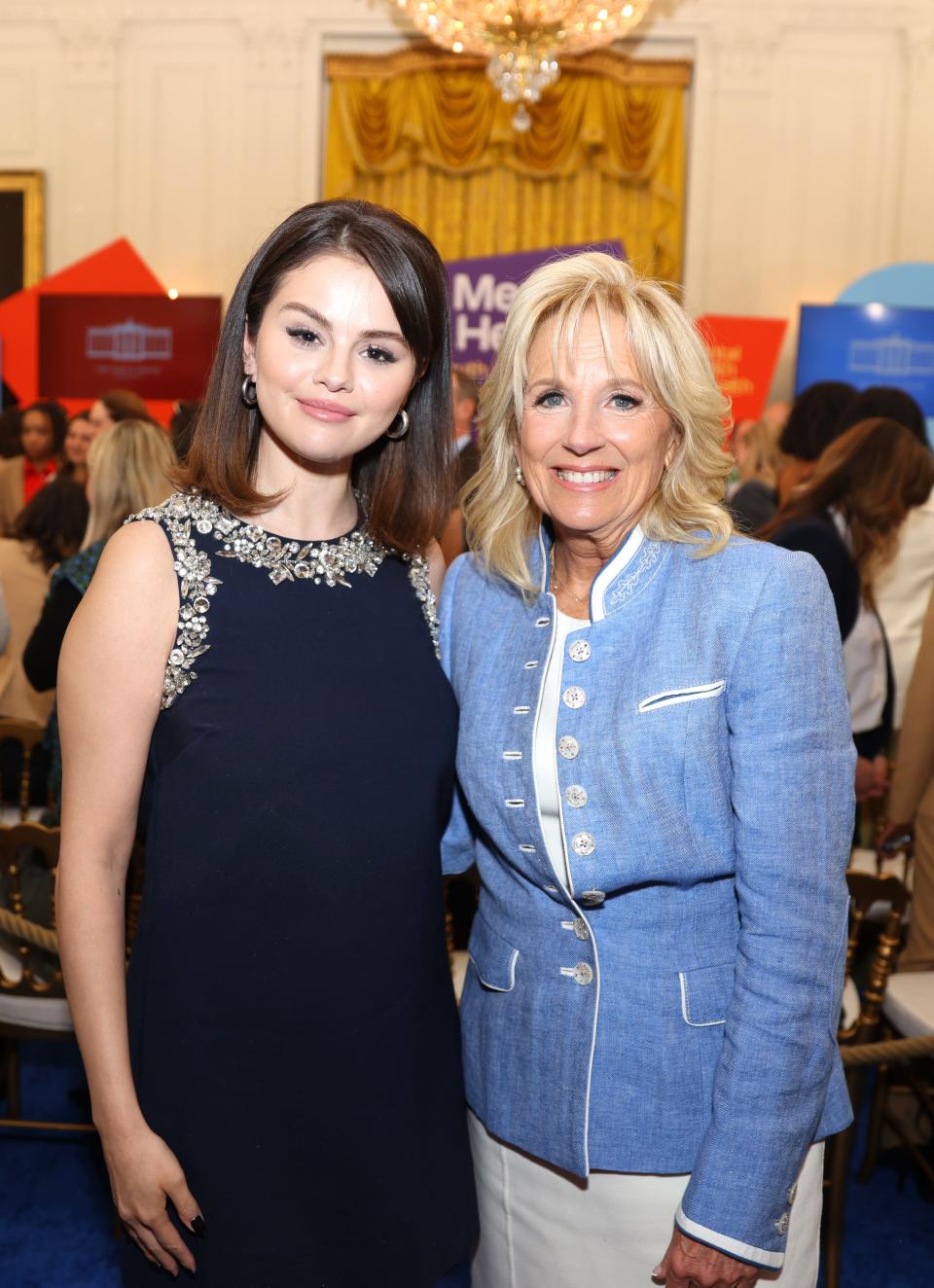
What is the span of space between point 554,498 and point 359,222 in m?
0.42

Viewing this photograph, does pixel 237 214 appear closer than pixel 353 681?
No

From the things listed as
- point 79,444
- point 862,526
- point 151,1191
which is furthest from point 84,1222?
point 79,444

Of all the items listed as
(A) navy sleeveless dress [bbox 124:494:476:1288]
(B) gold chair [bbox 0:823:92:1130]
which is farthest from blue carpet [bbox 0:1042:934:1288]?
(A) navy sleeveless dress [bbox 124:494:476:1288]

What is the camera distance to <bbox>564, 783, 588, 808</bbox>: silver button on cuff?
61.4 inches

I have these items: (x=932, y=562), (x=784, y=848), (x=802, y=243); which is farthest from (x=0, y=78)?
(x=784, y=848)

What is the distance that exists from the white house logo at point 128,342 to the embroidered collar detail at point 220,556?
7.08 metres

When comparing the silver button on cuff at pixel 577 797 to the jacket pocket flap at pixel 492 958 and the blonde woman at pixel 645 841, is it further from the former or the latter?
the jacket pocket flap at pixel 492 958

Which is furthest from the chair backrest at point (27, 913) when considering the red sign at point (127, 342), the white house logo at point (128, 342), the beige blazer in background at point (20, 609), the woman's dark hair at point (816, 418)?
the white house logo at point (128, 342)

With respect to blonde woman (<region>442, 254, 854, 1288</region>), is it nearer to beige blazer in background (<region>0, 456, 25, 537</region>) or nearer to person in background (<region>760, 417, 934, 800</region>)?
person in background (<region>760, 417, 934, 800</region>)

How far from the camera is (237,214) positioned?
943 centimetres

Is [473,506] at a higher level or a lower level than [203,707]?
higher

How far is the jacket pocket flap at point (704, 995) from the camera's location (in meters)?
1.55

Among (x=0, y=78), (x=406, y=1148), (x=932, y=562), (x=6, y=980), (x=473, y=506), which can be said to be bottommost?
(x=6, y=980)

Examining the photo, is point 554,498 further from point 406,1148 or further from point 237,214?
point 237,214
